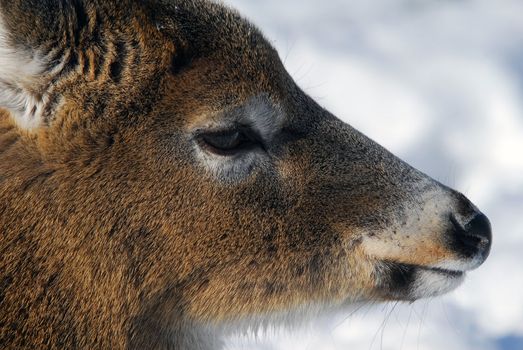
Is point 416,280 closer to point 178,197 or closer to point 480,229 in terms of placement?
point 480,229

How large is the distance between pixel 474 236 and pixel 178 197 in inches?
69.4

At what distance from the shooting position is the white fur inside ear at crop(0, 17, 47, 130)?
479 cm

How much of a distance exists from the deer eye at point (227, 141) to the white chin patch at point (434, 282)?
4.18 feet

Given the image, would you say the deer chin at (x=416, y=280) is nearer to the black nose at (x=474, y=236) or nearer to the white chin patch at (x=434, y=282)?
the white chin patch at (x=434, y=282)

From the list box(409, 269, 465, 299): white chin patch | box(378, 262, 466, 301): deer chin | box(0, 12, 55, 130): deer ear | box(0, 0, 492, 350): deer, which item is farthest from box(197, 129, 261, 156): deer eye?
box(409, 269, 465, 299): white chin patch

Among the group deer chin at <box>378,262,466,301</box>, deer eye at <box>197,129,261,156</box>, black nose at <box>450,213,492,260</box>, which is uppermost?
black nose at <box>450,213,492,260</box>

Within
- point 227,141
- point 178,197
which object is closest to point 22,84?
point 178,197

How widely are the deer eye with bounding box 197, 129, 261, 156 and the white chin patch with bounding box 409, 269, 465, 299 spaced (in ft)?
4.18

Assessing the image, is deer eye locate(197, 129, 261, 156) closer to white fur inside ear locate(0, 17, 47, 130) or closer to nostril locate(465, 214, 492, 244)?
white fur inside ear locate(0, 17, 47, 130)

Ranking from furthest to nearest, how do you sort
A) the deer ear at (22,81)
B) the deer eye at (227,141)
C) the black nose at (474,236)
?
the black nose at (474,236) → the deer eye at (227,141) → the deer ear at (22,81)

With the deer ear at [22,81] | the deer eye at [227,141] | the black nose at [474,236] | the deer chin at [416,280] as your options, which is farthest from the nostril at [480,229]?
the deer ear at [22,81]

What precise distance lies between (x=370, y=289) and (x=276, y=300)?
0.59 metres

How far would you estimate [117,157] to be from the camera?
498 cm

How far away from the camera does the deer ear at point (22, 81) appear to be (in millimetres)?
4773
